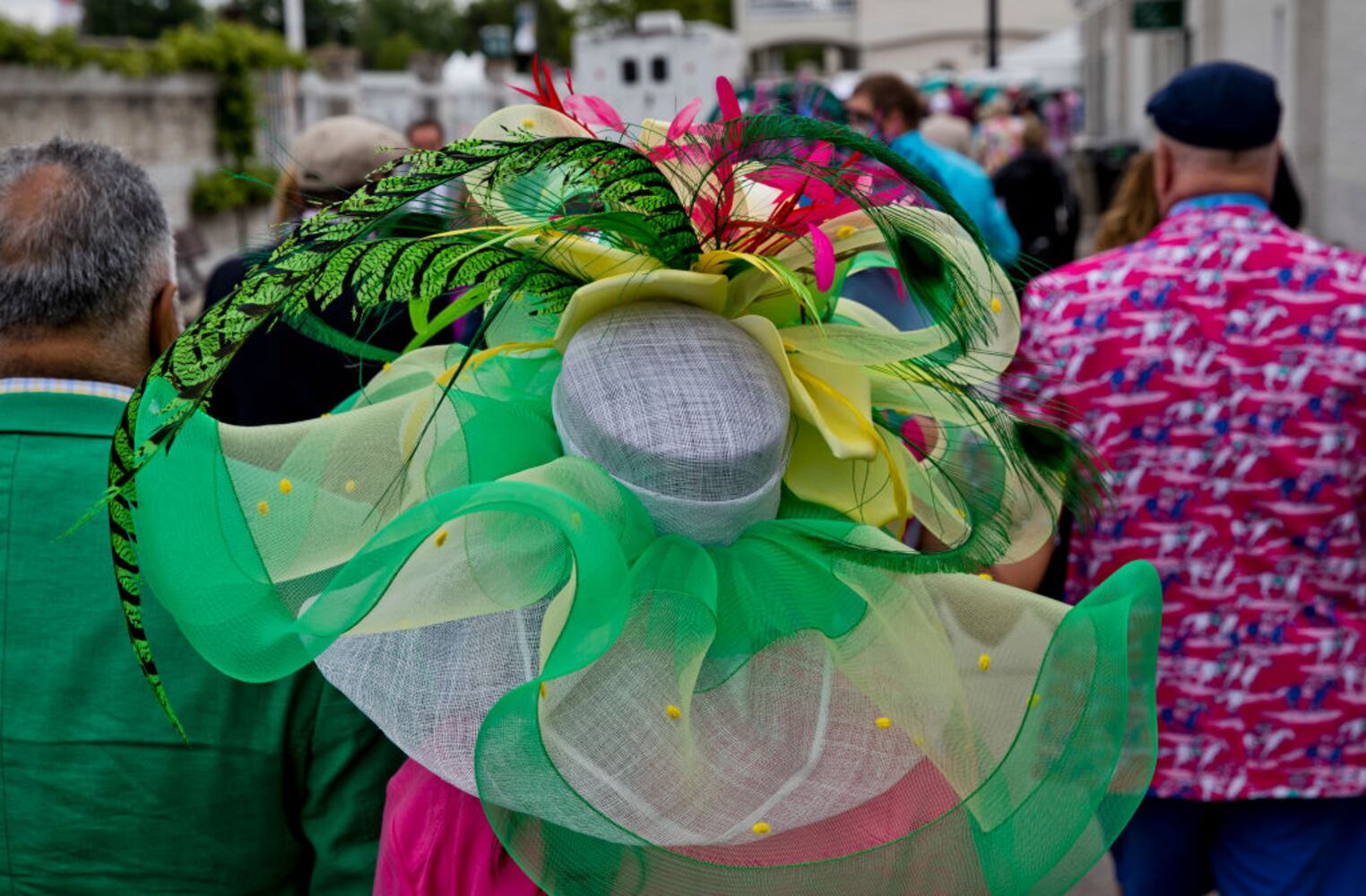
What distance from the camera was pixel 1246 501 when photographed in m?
2.60

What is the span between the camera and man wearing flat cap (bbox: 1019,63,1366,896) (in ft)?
8.45

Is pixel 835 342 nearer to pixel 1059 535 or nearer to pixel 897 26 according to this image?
pixel 1059 535

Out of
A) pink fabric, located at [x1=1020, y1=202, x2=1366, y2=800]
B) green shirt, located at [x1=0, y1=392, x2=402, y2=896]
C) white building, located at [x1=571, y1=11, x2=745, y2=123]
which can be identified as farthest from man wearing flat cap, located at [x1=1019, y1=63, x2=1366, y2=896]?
white building, located at [x1=571, y1=11, x2=745, y2=123]

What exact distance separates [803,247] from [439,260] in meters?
0.36

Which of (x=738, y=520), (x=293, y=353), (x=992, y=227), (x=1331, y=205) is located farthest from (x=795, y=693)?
(x=1331, y=205)

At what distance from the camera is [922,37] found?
175 ft

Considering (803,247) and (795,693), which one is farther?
(803,247)

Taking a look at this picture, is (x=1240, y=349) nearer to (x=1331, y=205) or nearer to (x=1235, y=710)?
(x=1235, y=710)

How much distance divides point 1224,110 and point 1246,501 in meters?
0.73

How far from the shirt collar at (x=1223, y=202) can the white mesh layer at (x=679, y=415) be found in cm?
157

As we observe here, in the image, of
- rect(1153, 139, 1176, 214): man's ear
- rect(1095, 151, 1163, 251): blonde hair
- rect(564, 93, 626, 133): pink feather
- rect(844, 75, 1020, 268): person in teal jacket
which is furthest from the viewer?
rect(844, 75, 1020, 268): person in teal jacket

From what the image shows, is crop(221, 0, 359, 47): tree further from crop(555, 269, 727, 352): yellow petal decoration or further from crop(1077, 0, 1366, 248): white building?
crop(555, 269, 727, 352): yellow petal decoration

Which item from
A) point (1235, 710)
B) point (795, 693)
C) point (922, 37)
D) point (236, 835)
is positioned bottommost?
point (1235, 710)

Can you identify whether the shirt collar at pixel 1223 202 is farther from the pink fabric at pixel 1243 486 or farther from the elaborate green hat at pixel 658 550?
the elaborate green hat at pixel 658 550
